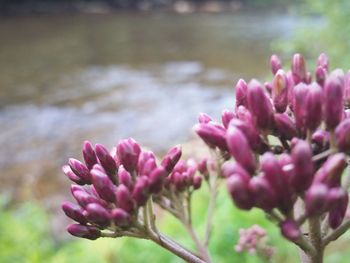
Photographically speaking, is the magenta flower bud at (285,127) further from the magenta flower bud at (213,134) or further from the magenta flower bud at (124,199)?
the magenta flower bud at (124,199)

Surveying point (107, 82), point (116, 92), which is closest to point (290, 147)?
point (116, 92)

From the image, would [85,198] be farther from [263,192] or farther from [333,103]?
[333,103]

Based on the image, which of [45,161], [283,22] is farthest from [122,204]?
[283,22]

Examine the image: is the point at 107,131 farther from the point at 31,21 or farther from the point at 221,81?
the point at 31,21

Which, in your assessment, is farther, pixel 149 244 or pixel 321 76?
pixel 149 244

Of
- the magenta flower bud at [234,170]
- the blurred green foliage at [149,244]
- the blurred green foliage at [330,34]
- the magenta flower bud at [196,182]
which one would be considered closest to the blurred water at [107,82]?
the blurred green foliage at [330,34]

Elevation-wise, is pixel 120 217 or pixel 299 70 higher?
pixel 299 70

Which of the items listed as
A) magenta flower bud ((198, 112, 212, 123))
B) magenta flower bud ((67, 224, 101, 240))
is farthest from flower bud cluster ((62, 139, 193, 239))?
magenta flower bud ((198, 112, 212, 123))
